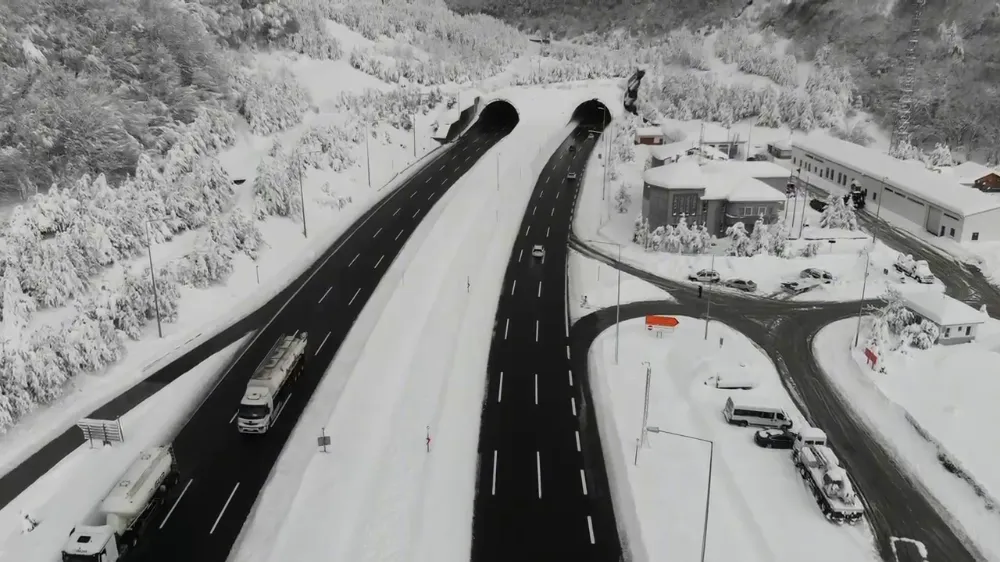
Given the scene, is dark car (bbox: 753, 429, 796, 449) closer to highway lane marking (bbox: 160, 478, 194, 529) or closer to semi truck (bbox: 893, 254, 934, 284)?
highway lane marking (bbox: 160, 478, 194, 529)

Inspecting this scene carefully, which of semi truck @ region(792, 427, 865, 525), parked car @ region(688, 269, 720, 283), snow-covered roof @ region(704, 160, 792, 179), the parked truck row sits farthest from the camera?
snow-covered roof @ region(704, 160, 792, 179)

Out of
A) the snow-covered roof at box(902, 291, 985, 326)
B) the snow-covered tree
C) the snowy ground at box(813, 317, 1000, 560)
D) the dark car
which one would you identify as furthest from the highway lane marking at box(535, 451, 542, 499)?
the snow-covered tree

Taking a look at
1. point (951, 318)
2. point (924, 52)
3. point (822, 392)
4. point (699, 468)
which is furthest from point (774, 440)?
point (924, 52)

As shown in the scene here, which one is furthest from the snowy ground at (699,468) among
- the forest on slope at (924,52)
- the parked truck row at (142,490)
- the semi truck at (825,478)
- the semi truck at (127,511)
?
the forest on slope at (924,52)

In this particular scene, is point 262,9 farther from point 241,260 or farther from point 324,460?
point 324,460

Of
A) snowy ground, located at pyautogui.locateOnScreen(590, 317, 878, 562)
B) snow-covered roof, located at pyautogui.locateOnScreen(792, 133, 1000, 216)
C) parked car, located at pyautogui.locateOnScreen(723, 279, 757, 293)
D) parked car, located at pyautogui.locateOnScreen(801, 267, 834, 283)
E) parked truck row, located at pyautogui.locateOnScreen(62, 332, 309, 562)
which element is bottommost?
snowy ground, located at pyautogui.locateOnScreen(590, 317, 878, 562)

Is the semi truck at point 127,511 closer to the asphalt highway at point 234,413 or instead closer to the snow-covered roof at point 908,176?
the asphalt highway at point 234,413

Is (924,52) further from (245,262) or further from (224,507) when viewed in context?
(224,507)
